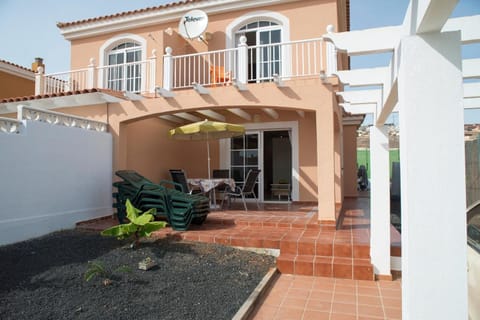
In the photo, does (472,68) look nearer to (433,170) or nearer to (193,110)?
(433,170)

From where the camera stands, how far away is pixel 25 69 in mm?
13852

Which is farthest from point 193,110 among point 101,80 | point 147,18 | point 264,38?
point 101,80

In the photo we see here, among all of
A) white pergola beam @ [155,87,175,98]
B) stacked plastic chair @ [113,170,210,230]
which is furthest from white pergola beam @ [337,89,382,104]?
white pergola beam @ [155,87,175,98]

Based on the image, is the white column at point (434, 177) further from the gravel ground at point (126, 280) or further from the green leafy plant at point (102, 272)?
the green leafy plant at point (102, 272)

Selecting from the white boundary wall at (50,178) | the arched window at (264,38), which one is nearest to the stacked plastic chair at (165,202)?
the white boundary wall at (50,178)

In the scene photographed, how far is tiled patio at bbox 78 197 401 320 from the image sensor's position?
368 cm

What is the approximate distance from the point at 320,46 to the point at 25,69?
A: 12.5 m

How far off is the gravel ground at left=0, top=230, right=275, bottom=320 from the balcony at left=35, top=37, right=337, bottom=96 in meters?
3.45

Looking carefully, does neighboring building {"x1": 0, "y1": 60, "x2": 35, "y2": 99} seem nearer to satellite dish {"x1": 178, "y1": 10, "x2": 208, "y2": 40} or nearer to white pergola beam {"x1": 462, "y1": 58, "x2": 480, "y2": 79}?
satellite dish {"x1": 178, "y1": 10, "x2": 208, "y2": 40}

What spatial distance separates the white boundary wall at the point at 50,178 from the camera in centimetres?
571

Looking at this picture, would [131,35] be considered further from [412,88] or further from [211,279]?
[412,88]

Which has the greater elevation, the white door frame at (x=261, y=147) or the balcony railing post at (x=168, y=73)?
the balcony railing post at (x=168, y=73)

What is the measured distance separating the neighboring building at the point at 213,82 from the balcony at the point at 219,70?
0.10 feet

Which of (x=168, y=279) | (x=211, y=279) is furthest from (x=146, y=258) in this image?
(x=211, y=279)
